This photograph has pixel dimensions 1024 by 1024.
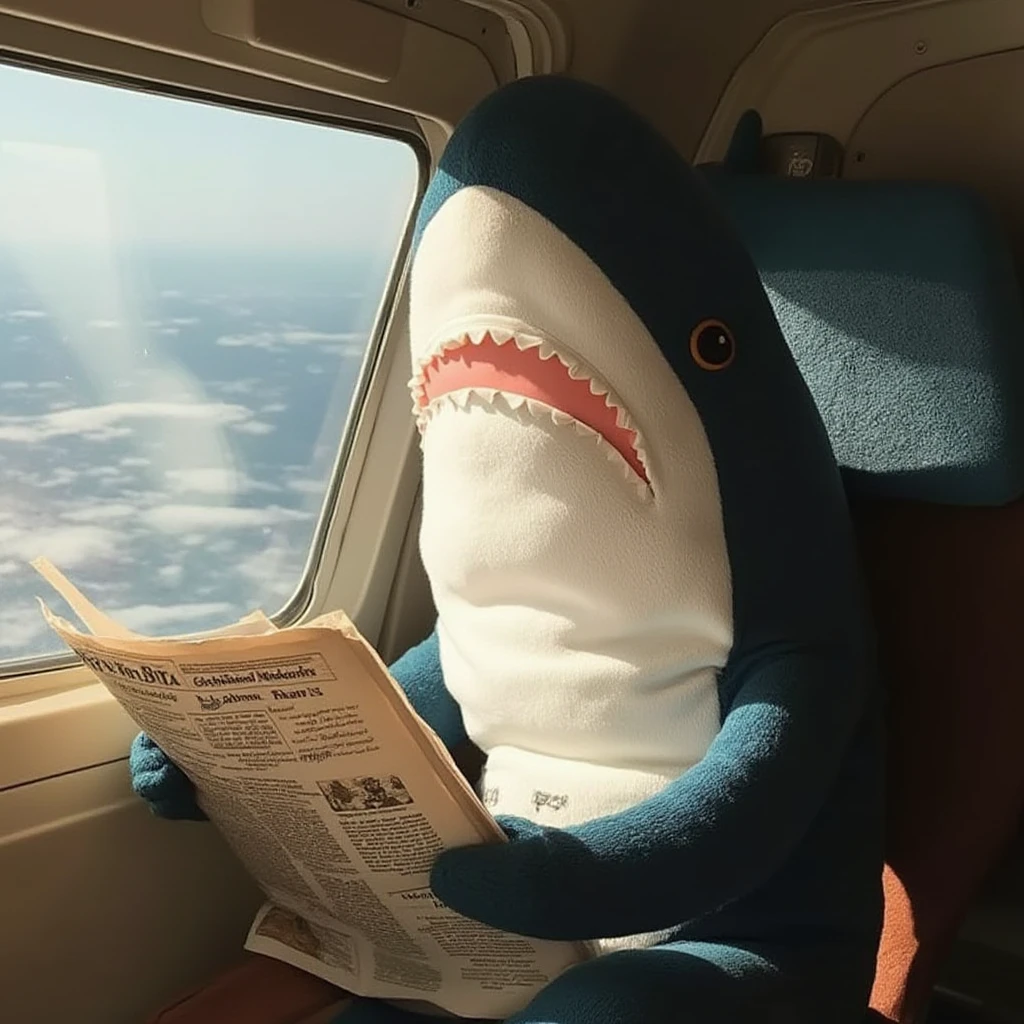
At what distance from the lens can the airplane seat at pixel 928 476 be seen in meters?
1.23

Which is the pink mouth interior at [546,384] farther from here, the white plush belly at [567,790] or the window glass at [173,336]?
the window glass at [173,336]

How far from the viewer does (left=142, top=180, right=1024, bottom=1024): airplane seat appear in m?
1.22

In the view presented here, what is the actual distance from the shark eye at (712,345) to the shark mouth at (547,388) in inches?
3.1

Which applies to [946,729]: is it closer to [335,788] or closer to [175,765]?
[335,788]

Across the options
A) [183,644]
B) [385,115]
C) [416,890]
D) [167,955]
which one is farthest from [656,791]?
[385,115]

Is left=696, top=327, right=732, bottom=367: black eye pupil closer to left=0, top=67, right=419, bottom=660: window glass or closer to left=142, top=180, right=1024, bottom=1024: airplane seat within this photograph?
left=142, top=180, right=1024, bottom=1024: airplane seat

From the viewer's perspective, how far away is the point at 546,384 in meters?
1.03

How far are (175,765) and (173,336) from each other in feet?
1.52

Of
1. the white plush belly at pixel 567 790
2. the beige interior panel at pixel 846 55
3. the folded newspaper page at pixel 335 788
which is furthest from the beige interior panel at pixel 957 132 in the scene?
the folded newspaper page at pixel 335 788

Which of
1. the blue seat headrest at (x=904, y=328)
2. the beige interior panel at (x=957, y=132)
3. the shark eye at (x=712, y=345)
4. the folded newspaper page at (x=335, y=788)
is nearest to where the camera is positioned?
the folded newspaper page at (x=335, y=788)

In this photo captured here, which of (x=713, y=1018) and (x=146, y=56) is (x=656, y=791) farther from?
(x=146, y=56)

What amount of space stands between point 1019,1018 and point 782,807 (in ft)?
2.77

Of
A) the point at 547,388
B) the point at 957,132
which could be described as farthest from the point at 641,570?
the point at 957,132

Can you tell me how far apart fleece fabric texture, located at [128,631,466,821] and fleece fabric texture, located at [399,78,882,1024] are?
11.4 inches
